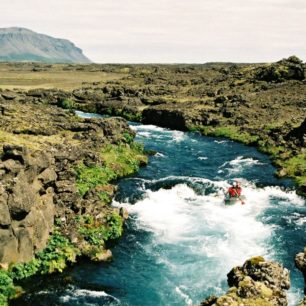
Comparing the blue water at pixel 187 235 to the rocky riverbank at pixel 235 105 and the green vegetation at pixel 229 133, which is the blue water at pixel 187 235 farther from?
the green vegetation at pixel 229 133

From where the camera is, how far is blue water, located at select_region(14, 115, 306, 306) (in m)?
31.0

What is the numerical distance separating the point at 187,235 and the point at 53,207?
37.9ft

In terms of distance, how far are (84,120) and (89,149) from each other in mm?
17565

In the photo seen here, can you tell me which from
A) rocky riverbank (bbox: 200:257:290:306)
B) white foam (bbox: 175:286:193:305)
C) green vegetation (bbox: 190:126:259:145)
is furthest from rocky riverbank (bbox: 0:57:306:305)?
white foam (bbox: 175:286:193:305)

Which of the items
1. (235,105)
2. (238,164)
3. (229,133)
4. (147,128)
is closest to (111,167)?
(238,164)

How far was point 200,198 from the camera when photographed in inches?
1978

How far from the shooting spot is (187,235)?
40.2 metres

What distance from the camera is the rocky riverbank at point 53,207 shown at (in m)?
31.6

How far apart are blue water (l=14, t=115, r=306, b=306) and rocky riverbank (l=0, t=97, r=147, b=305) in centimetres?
151

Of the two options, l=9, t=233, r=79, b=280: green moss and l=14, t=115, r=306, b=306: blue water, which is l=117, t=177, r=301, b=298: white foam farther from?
l=9, t=233, r=79, b=280: green moss

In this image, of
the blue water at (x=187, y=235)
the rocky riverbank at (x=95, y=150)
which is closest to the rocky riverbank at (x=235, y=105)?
the rocky riverbank at (x=95, y=150)

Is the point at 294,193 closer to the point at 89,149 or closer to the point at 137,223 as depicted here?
the point at 137,223

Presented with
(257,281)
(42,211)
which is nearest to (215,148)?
(42,211)

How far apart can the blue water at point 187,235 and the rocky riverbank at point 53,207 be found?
1.51 meters
